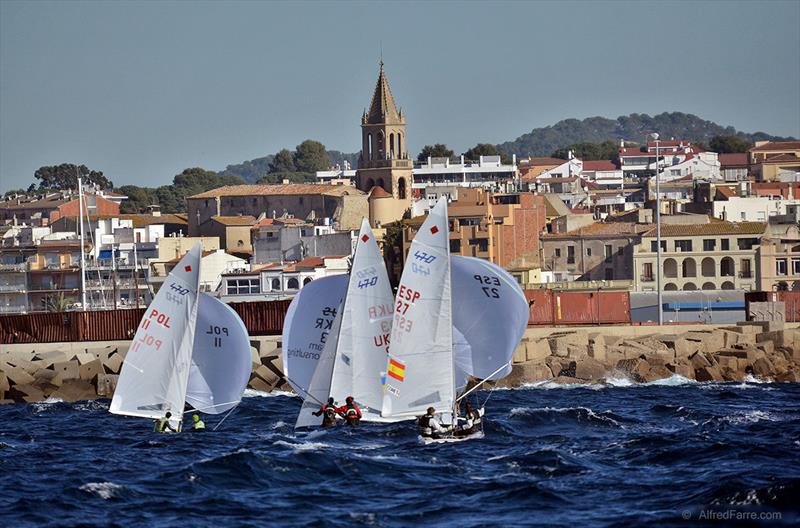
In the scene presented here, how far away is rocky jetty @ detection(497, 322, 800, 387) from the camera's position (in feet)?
172

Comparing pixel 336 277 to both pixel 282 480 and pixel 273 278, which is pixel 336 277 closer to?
pixel 282 480

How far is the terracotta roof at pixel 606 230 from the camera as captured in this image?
96.6 meters

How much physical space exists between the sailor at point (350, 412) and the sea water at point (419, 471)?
629 millimetres

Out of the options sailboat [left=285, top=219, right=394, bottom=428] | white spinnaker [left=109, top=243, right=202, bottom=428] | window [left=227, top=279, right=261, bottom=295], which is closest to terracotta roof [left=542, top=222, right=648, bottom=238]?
window [left=227, top=279, right=261, bottom=295]

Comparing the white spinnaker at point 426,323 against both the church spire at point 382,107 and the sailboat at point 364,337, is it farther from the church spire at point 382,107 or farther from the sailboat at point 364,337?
the church spire at point 382,107

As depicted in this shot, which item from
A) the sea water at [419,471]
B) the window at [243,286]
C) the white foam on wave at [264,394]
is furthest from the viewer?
the window at [243,286]

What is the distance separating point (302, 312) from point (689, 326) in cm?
2326

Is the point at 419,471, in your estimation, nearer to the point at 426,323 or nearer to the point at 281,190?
the point at 426,323

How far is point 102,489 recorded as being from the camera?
1261 inches

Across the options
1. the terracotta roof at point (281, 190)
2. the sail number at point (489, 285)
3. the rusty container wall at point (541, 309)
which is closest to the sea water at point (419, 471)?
the sail number at point (489, 285)

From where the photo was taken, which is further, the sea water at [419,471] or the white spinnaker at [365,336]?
the white spinnaker at [365,336]

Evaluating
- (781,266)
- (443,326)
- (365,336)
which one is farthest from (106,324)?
(781,266)

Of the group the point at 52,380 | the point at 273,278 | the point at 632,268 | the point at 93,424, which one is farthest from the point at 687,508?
the point at 632,268

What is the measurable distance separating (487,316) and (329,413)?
408 centimetres
